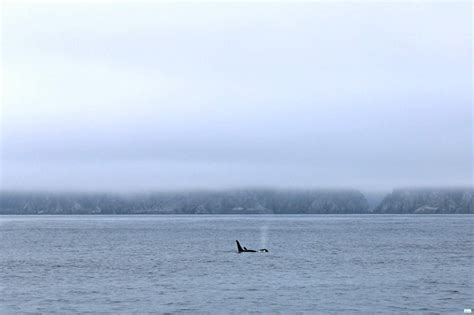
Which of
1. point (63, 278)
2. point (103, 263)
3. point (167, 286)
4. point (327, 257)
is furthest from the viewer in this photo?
point (327, 257)

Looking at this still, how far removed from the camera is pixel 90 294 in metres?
54.8

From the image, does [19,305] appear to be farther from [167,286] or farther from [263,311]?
[263,311]

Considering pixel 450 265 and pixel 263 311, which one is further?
pixel 450 265

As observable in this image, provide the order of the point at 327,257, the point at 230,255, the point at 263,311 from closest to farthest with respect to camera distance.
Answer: the point at 263,311, the point at 327,257, the point at 230,255

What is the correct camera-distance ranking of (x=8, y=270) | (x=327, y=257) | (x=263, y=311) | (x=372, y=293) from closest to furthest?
1. (x=263, y=311)
2. (x=372, y=293)
3. (x=8, y=270)
4. (x=327, y=257)

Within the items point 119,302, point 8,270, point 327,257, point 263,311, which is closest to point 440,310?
point 263,311

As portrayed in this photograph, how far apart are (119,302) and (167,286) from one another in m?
9.36

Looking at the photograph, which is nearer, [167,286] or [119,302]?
[119,302]

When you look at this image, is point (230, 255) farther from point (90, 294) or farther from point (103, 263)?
point (90, 294)

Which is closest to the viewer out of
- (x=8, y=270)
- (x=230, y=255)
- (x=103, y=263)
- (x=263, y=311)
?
(x=263, y=311)

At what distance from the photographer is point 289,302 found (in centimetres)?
4981

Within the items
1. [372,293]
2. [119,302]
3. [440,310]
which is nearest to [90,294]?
[119,302]

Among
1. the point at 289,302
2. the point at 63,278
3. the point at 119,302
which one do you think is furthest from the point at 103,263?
the point at 289,302

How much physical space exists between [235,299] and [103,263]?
3688cm
